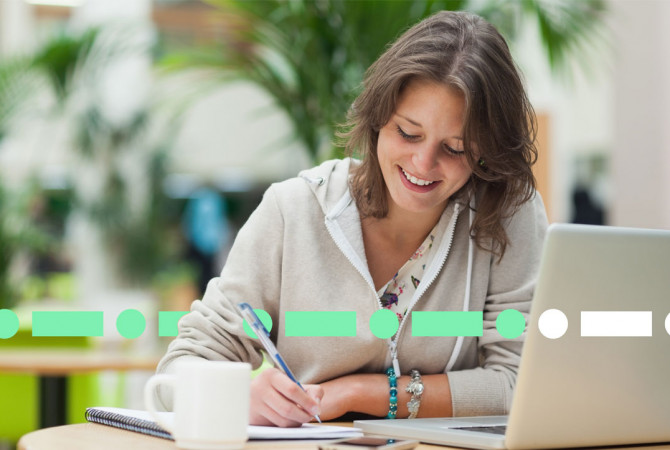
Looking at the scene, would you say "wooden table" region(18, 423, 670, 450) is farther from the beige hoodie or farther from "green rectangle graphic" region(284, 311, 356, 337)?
"green rectangle graphic" region(284, 311, 356, 337)

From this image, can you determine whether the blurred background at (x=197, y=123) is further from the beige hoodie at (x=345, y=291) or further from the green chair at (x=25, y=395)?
the beige hoodie at (x=345, y=291)

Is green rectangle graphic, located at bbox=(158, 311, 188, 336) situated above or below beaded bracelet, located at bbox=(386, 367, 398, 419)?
above

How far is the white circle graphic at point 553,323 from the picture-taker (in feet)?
3.29

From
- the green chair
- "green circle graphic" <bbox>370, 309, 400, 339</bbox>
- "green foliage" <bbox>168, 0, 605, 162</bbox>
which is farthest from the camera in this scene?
the green chair

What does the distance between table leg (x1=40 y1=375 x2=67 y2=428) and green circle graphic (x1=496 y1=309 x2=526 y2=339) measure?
7.45 ft

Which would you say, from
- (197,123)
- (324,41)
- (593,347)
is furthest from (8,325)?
(197,123)

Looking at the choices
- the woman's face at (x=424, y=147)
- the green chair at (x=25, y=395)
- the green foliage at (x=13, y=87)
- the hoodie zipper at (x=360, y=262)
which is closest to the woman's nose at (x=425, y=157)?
the woman's face at (x=424, y=147)

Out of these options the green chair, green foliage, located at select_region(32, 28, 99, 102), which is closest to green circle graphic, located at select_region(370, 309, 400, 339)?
the green chair

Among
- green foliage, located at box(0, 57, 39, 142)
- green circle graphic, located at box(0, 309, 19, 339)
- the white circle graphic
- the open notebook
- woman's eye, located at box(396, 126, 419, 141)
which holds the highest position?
green foliage, located at box(0, 57, 39, 142)

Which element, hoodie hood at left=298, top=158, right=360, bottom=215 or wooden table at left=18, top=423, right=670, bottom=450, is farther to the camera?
hoodie hood at left=298, top=158, right=360, bottom=215

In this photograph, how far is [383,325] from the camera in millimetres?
1577

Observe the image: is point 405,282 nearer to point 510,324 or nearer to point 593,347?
point 510,324

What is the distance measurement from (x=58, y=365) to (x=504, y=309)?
69.8 inches

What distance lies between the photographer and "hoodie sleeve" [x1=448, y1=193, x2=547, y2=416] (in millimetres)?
1503
